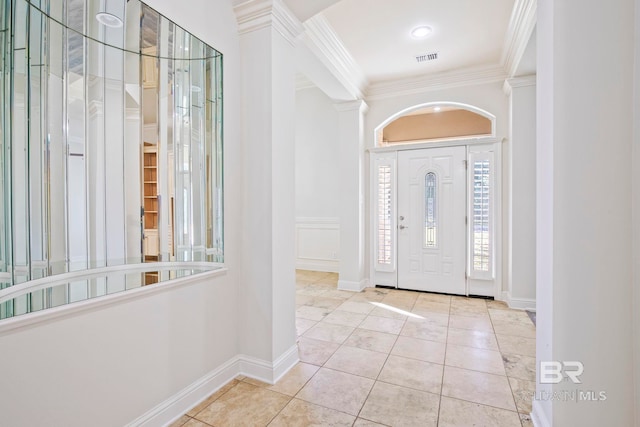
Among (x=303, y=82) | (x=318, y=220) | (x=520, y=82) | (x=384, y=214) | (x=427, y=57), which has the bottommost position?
(x=318, y=220)

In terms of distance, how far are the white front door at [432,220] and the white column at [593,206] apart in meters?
2.82

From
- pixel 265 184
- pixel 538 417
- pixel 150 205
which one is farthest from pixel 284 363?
pixel 538 417

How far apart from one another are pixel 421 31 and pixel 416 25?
0.12 meters

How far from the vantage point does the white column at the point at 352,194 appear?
436 centimetres

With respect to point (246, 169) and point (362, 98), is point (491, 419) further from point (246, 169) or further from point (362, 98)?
point (362, 98)

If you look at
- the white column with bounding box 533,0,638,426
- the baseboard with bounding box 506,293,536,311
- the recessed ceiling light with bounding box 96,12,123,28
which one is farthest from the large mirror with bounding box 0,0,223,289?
the baseboard with bounding box 506,293,536,311

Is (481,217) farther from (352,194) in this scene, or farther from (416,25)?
(416,25)

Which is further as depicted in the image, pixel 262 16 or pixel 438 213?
pixel 438 213

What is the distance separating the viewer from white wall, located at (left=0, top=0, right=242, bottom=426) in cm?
114

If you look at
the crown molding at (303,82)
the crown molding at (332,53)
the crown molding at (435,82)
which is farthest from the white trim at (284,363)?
the crown molding at (303,82)

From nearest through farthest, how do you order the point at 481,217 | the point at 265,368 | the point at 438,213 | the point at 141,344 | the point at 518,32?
the point at 141,344 < the point at 265,368 < the point at 518,32 < the point at 481,217 < the point at 438,213

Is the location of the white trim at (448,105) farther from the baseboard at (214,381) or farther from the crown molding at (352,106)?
the baseboard at (214,381)

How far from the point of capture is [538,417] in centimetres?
156

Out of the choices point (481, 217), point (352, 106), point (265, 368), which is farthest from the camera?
point (352, 106)
